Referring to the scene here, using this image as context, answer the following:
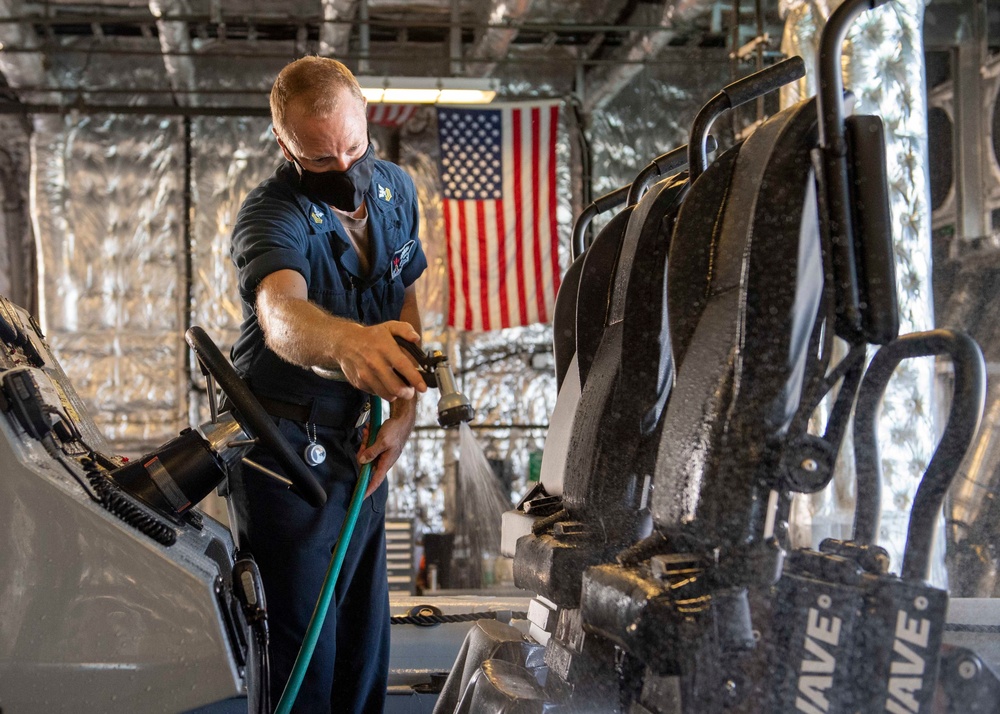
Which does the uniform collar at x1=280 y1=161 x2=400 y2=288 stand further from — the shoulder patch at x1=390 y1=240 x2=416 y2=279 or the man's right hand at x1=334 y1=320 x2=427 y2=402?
the man's right hand at x1=334 y1=320 x2=427 y2=402

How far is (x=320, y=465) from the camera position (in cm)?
187

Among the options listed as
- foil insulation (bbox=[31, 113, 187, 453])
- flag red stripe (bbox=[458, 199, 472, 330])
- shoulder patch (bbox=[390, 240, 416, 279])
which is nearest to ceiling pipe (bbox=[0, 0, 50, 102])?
foil insulation (bbox=[31, 113, 187, 453])

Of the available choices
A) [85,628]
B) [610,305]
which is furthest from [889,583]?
[85,628]

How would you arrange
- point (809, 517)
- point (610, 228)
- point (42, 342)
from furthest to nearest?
point (809, 517), point (42, 342), point (610, 228)

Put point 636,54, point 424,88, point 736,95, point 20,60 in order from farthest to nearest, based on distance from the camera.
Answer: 1. point 636,54
2. point 20,60
3. point 424,88
4. point 736,95

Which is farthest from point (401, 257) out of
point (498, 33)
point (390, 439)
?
point (498, 33)

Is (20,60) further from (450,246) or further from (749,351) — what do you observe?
(749,351)

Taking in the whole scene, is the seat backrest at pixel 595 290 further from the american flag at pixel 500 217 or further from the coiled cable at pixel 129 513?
the american flag at pixel 500 217

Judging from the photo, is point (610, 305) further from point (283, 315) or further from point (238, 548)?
point (238, 548)

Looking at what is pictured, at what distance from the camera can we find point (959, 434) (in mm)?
A: 917

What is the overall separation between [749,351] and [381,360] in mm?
550

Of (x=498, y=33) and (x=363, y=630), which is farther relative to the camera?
(x=498, y=33)

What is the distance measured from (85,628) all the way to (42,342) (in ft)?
2.50

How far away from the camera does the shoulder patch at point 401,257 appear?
2121 millimetres
